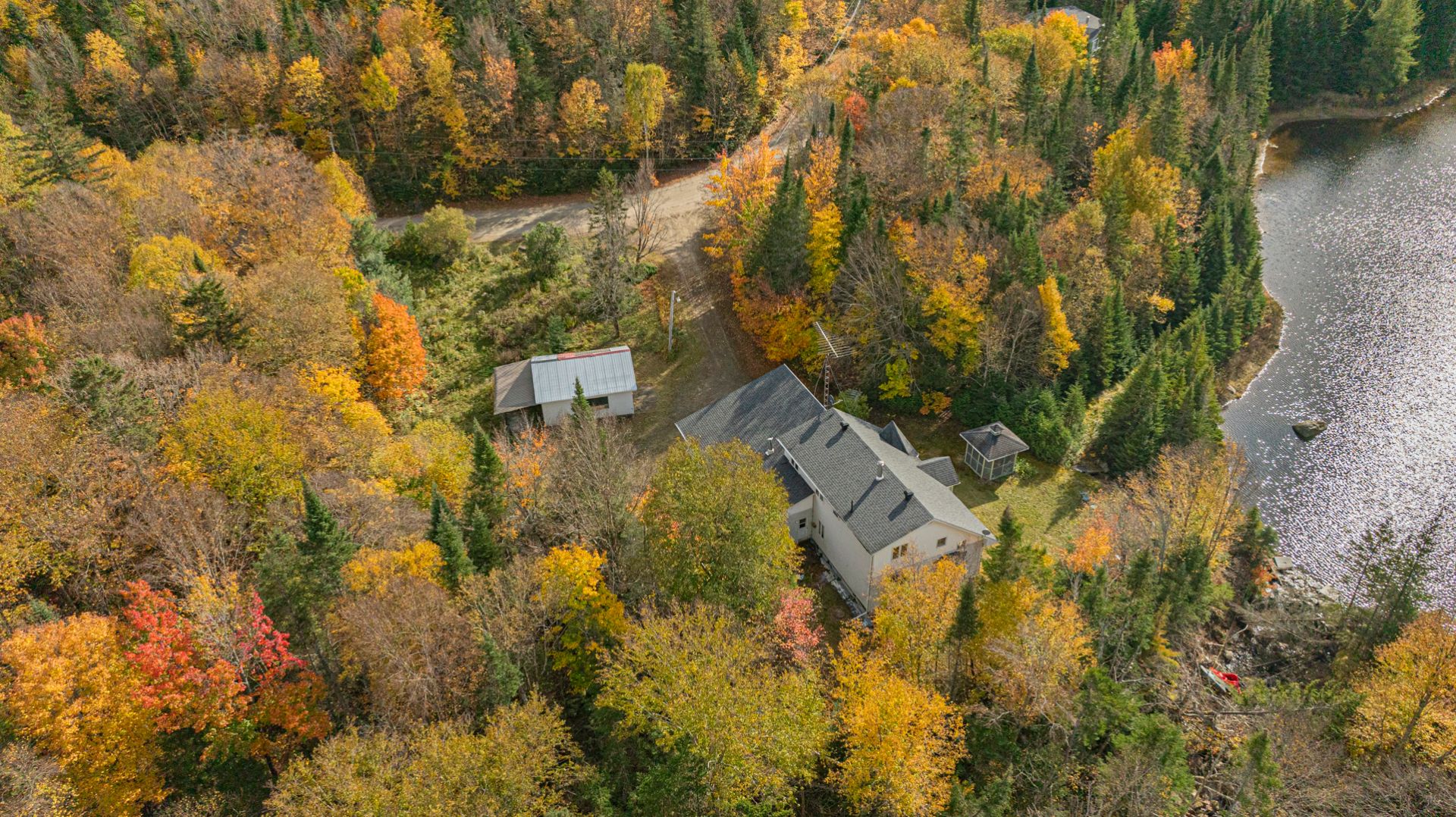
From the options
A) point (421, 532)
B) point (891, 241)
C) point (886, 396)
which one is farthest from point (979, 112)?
point (421, 532)

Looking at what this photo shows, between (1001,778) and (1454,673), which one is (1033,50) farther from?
(1001,778)

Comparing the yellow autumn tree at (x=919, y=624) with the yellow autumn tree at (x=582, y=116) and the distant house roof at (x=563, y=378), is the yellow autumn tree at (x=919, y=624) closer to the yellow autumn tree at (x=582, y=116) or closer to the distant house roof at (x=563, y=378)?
the distant house roof at (x=563, y=378)

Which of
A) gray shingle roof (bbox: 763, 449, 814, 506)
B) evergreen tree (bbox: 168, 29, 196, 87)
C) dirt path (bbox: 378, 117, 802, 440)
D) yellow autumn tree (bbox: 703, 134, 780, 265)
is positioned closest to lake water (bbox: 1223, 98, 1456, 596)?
gray shingle roof (bbox: 763, 449, 814, 506)

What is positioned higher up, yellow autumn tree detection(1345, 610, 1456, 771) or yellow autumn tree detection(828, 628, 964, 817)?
yellow autumn tree detection(828, 628, 964, 817)

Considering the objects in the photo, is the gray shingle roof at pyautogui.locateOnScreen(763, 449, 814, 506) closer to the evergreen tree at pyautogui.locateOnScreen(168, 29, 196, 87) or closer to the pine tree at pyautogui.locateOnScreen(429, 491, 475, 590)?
the pine tree at pyautogui.locateOnScreen(429, 491, 475, 590)

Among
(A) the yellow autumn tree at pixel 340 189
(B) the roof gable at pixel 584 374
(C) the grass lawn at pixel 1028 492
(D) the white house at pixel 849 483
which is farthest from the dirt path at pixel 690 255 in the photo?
(C) the grass lawn at pixel 1028 492
